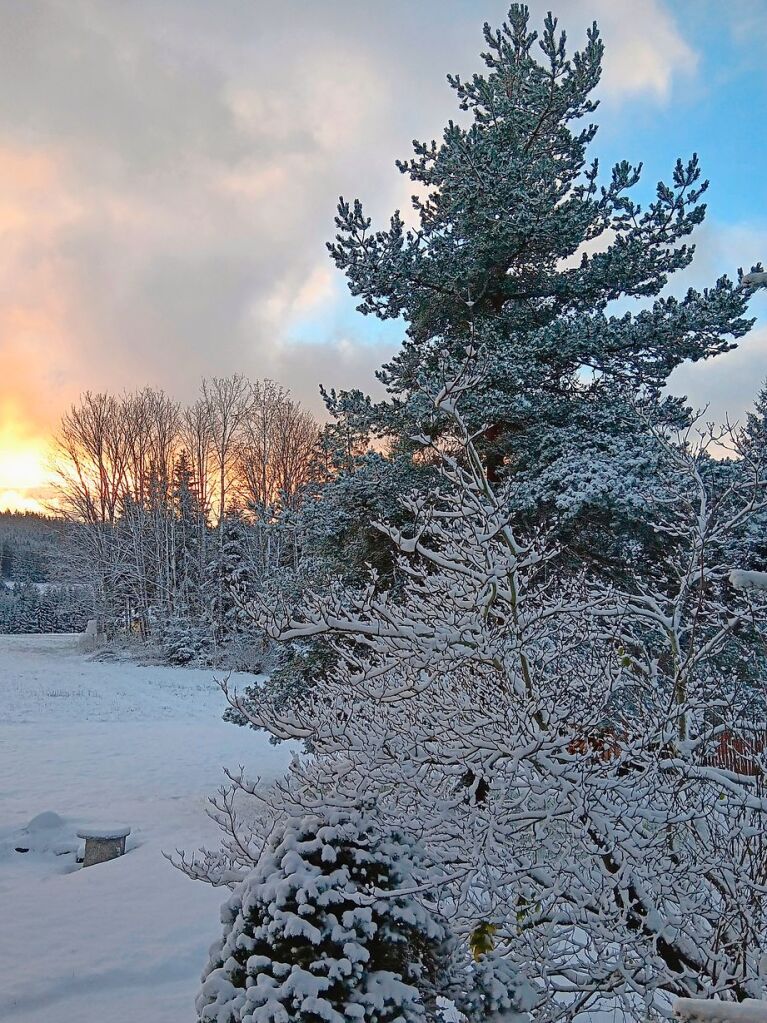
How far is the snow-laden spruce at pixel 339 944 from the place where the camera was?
188 centimetres

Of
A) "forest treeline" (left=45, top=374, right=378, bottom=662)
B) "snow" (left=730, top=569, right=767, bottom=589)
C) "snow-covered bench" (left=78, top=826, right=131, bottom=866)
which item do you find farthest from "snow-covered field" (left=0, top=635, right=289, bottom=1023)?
"forest treeline" (left=45, top=374, right=378, bottom=662)

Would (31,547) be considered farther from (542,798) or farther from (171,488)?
(542,798)

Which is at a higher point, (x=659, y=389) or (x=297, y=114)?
(x=297, y=114)

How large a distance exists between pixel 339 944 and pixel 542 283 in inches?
291

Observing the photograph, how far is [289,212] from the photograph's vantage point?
847 centimetres

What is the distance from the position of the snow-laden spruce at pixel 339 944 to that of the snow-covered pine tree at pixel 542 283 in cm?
452

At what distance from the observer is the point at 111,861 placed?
5.64 m

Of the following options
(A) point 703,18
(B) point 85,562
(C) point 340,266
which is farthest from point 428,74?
(B) point 85,562

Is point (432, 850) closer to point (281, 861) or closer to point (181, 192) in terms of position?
point (281, 861)

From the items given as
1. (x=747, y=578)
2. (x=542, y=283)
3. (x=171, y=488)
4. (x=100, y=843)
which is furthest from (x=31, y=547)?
(x=747, y=578)

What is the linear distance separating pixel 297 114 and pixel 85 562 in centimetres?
2464

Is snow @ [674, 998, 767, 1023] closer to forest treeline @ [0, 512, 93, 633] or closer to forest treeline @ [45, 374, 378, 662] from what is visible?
forest treeline @ [45, 374, 378, 662]

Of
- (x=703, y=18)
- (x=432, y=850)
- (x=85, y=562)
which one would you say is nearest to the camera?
(x=432, y=850)

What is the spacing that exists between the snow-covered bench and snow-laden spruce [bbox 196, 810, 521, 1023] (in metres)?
4.25
